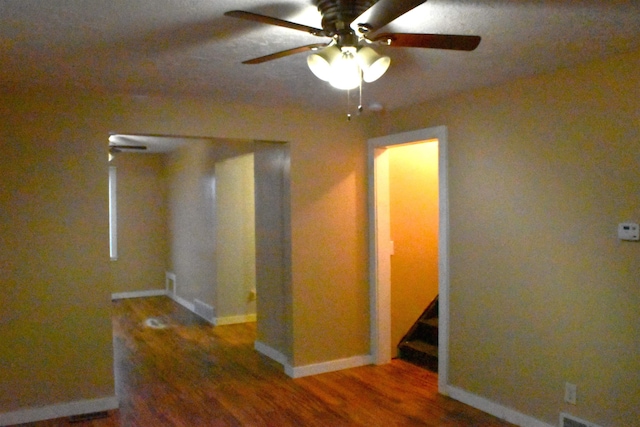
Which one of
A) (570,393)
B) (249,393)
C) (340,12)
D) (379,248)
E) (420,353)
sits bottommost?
(249,393)

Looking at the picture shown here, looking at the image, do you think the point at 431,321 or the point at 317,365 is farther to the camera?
the point at 431,321

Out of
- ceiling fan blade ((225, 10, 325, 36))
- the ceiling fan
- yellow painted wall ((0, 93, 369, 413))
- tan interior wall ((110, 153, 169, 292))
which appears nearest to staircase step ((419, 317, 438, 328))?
yellow painted wall ((0, 93, 369, 413))

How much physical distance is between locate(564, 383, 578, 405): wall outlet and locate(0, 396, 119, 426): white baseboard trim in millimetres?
2964

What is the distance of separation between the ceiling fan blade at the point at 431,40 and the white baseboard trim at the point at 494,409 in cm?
242

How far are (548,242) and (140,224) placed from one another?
6.40m

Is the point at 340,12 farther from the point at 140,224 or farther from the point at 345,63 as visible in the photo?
the point at 140,224

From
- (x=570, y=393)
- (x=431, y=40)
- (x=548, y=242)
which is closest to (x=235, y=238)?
(x=548, y=242)

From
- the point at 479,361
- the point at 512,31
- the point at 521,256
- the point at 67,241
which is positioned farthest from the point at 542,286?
the point at 67,241

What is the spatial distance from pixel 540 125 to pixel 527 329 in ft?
Answer: 4.20

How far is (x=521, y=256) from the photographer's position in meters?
3.37

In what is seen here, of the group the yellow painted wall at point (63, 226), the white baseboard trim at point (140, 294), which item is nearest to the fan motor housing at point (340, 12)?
the yellow painted wall at point (63, 226)

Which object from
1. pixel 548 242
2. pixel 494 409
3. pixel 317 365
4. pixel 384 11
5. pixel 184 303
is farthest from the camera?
pixel 184 303

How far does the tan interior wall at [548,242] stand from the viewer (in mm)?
2846

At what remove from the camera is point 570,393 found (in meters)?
3.09
